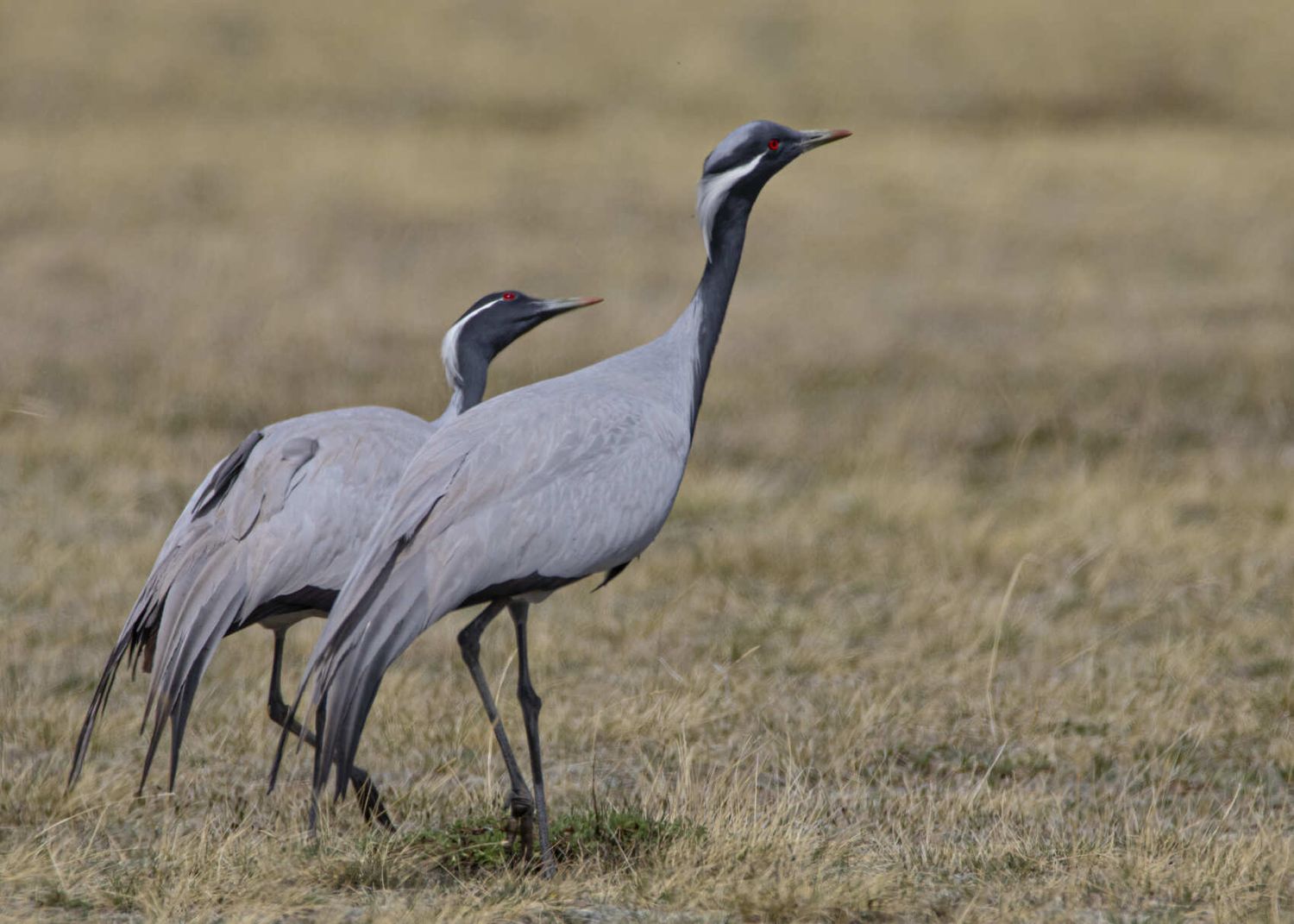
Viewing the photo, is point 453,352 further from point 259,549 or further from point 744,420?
point 744,420

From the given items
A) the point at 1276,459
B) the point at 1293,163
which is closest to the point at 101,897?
the point at 1276,459

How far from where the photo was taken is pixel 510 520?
15.5 feet

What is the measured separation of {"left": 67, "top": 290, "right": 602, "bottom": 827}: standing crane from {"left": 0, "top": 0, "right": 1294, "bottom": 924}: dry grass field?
17.9 inches

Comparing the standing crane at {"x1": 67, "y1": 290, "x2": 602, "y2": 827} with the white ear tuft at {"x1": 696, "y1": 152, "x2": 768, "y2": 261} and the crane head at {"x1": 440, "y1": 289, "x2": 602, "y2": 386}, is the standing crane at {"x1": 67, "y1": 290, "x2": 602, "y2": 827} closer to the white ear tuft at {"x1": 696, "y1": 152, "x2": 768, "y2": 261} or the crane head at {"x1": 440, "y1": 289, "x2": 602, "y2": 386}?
the crane head at {"x1": 440, "y1": 289, "x2": 602, "y2": 386}

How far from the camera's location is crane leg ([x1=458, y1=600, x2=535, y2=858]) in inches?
192

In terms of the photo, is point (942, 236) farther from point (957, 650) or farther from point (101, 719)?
point (101, 719)

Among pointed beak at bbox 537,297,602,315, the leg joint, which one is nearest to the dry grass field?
the leg joint

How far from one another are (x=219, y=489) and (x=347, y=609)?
3.44 ft

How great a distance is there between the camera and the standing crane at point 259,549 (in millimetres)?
5332

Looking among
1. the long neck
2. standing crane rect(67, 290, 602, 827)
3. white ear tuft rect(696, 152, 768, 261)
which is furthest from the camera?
white ear tuft rect(696, 152, 768, 261)

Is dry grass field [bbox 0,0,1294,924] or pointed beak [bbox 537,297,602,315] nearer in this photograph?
dry grass field [bbox 0,0,1294,924]

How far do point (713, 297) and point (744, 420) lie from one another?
7.70m

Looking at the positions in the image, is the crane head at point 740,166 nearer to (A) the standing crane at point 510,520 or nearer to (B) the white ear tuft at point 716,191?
(B) the white ear tuft at point 716,191

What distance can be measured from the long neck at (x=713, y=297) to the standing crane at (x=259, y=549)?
3.03 feet
